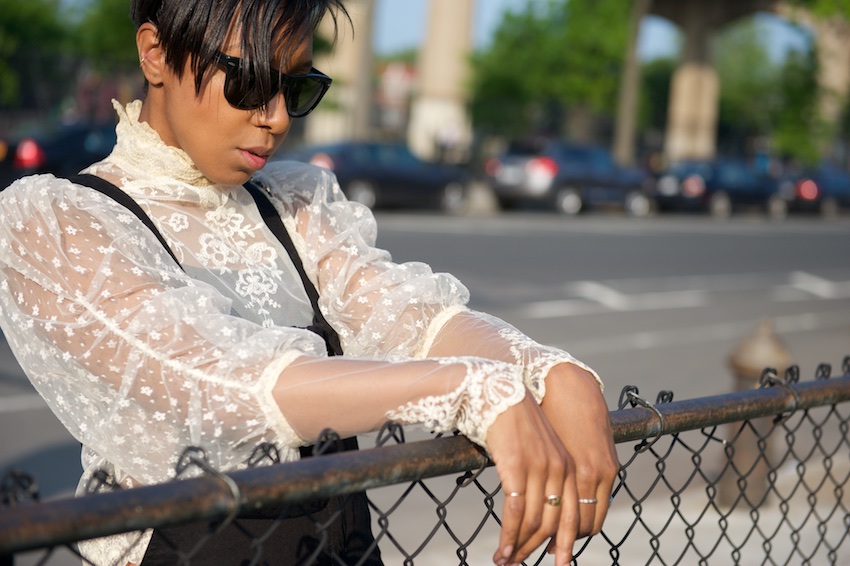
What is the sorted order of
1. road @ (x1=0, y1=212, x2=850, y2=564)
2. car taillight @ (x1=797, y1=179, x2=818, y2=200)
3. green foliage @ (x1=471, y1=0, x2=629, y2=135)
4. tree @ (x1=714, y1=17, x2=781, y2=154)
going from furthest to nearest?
tree @ (x1=714, y1=17, x2=781, y2=154)
green foliage @ (x1=471, y1=0, x2=629, y2=135)
car taillight @ (x1=797, y1=179, x2=818, y2=200)
road @ (x1=0, y1=212, x2=850, y2=564)

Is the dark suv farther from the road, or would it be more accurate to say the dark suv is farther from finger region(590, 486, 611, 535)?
finger region(590, 486, 611, 535)

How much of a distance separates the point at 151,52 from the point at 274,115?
226 mm

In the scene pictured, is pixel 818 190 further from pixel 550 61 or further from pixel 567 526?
pixel 567 526

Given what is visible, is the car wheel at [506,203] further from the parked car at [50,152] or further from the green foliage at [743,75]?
the green foliage at [743,75]

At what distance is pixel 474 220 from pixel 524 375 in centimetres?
1882

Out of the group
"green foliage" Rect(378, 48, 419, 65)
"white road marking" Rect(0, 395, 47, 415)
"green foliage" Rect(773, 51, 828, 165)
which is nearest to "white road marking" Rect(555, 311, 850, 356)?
"white road marking" Rect(0, 395, 47, 415)

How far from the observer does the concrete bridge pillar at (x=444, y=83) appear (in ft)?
111

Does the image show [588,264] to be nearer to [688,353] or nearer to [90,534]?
[688,353]

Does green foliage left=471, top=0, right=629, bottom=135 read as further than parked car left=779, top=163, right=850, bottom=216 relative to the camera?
Yes

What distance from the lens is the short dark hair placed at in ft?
5.63

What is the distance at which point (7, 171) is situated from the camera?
1634 cm

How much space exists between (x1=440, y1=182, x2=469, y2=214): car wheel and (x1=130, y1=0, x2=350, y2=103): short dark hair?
2038cm

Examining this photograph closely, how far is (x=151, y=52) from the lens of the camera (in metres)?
1.81

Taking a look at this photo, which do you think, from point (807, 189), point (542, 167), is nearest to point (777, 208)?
point (807, 189)
